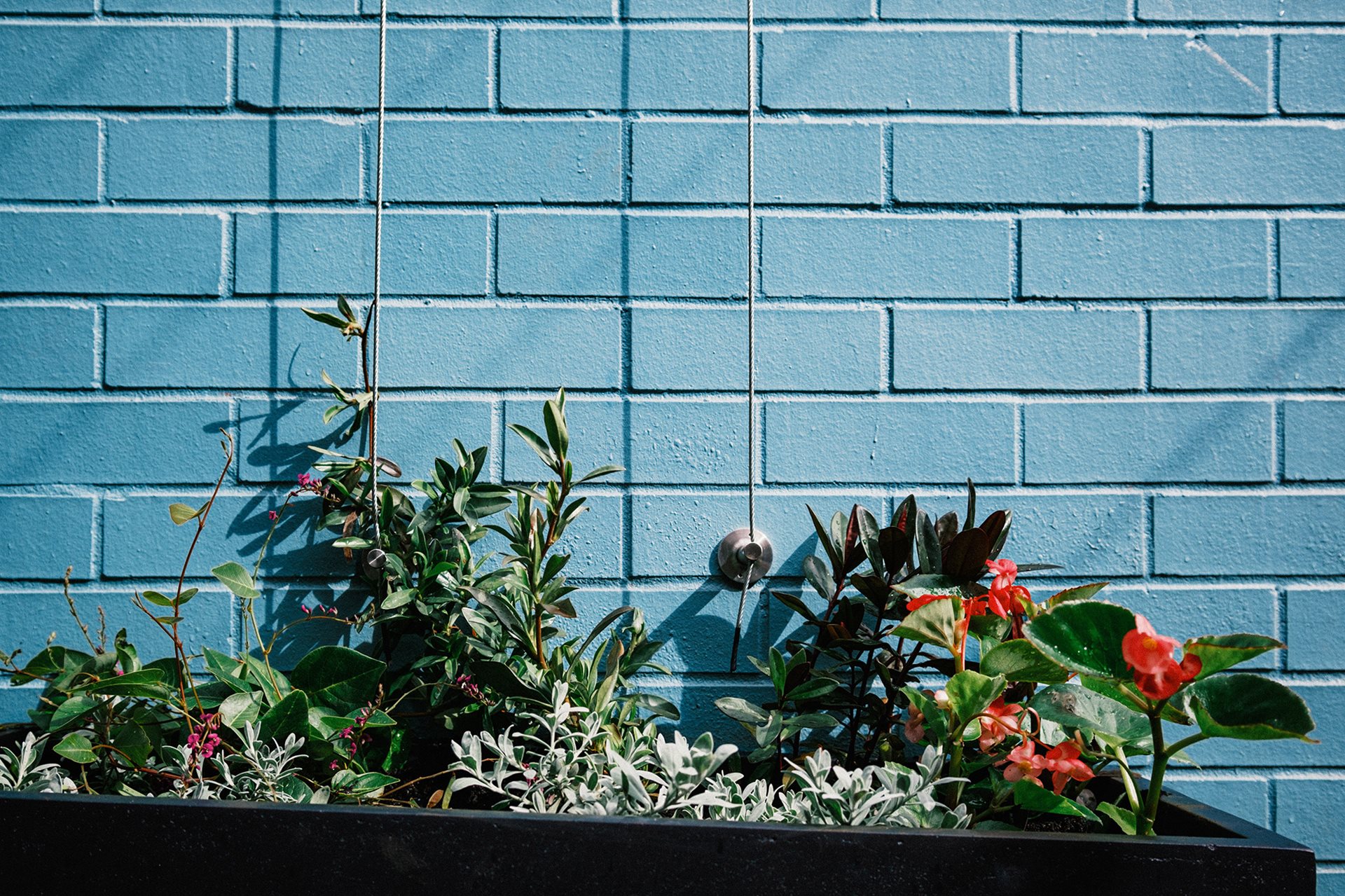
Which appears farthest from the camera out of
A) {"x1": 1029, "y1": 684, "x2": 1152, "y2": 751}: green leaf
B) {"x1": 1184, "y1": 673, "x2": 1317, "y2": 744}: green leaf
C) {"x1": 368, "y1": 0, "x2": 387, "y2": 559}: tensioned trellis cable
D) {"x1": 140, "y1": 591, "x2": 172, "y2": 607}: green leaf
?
{"x1": 368, "y1": 0, "x2": 387, "y2": 559}: tensioned trellis cable

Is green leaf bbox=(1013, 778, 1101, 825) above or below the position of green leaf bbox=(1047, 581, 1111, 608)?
below

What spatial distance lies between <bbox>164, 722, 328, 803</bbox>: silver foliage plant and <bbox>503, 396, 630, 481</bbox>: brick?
1.50 feet

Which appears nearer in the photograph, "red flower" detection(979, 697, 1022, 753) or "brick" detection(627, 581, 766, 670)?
"red flower" detection(979, 697, 1022, 753)

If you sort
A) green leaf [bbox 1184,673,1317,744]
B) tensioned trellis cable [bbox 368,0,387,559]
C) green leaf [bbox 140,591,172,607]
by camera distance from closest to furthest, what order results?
green leaf [bbox 1184,673,1317,744], green leaf [bbox 140,591,172,607], tensioned trellis cable [bbox 368,0,387,559]

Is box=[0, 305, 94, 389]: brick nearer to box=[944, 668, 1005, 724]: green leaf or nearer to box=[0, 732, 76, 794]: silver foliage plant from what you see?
box=[0, 732, 76, 794]: silver foliage plant

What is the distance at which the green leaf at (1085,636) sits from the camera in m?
0.76

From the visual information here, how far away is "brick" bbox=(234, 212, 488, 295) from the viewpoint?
1.19 m

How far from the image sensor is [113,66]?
1.19 m

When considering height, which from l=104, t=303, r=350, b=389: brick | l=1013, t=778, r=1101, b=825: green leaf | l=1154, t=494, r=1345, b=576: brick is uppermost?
l=104, t=303, r=350, b=389: brick

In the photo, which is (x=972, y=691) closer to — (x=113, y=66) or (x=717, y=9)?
(x=717, y=9)

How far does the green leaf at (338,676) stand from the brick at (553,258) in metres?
0.55

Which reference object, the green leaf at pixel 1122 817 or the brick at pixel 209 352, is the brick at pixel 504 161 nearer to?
the brick at pixel 209 352

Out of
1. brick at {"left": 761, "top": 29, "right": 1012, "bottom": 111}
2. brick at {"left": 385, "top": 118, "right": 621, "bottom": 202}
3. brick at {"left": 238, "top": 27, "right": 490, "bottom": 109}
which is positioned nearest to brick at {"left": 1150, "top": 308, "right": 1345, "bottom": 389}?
brick at {"left": 761, "top": 29, "right": 1012, "bottom": 111}

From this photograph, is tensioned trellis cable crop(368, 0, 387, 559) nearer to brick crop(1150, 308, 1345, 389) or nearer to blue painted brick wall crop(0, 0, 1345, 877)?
blue painted brick wall crop(0, 0, 1345, 877)
